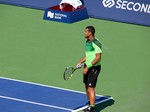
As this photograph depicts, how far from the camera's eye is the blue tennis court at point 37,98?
15.6m

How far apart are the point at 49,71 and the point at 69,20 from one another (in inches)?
211

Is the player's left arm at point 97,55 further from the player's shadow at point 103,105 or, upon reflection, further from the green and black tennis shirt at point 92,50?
the player's shadow at point 103,105

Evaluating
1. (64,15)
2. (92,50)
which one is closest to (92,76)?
(92,50)

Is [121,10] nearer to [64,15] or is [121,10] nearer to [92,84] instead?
[64,15]

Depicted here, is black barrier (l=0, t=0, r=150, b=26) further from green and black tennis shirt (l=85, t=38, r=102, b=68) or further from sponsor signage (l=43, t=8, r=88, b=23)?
green and black tennis shirt (l=85, t=38, r=102, b=68)

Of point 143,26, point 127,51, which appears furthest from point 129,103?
point 143,26

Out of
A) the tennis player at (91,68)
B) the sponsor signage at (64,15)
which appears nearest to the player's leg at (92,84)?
the tennis player at (91,68)

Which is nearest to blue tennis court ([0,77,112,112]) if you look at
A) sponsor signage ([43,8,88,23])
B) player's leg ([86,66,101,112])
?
player's leg ([86,66,101,112])

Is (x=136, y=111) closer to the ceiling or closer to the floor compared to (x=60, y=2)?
closer to the floor

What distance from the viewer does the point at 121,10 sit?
23.6 metres

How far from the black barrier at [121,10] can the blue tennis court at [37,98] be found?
752 cm

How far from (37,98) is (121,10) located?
8.54 m

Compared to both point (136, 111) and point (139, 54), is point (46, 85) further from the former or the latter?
point (139, 54)

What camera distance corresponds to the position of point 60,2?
24.5m
